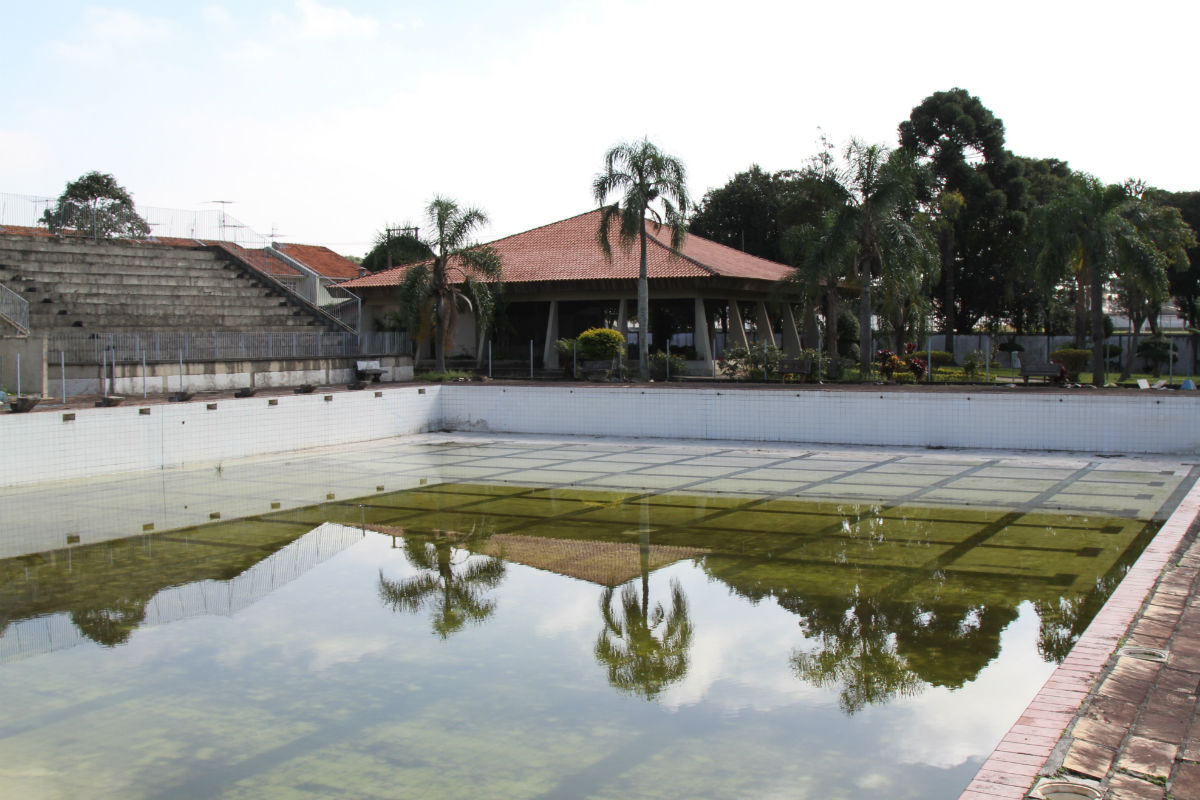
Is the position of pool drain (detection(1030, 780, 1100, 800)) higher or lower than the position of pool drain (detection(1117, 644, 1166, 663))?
lower

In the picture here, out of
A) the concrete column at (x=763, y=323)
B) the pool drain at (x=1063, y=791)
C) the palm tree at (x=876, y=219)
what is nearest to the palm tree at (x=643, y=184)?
the palm tree at (x=876, y=219)

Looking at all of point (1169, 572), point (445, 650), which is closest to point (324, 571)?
point (445, 650)

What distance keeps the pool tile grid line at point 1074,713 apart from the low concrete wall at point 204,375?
17036 mm

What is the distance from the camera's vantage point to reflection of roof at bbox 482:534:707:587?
339 inches

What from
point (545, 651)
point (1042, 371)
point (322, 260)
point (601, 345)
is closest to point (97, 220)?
point (601, 345)

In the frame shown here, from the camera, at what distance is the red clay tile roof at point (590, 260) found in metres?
29.0

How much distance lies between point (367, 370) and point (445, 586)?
18.2 meters

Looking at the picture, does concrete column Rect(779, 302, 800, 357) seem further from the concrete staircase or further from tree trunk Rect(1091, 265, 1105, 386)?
the concrete staircase

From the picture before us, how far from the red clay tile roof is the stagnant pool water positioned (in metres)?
18.0

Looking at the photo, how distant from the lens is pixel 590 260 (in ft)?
102

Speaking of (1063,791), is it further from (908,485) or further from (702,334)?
(702,334)

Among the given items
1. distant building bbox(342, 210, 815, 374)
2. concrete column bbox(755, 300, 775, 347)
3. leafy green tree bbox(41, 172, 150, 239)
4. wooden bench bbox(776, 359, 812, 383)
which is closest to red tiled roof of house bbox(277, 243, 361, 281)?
leafy green tree bbox(41, 172, 150, 239)

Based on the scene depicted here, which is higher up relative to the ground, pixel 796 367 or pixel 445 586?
pixel 796 367

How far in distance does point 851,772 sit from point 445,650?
2.92 metres
